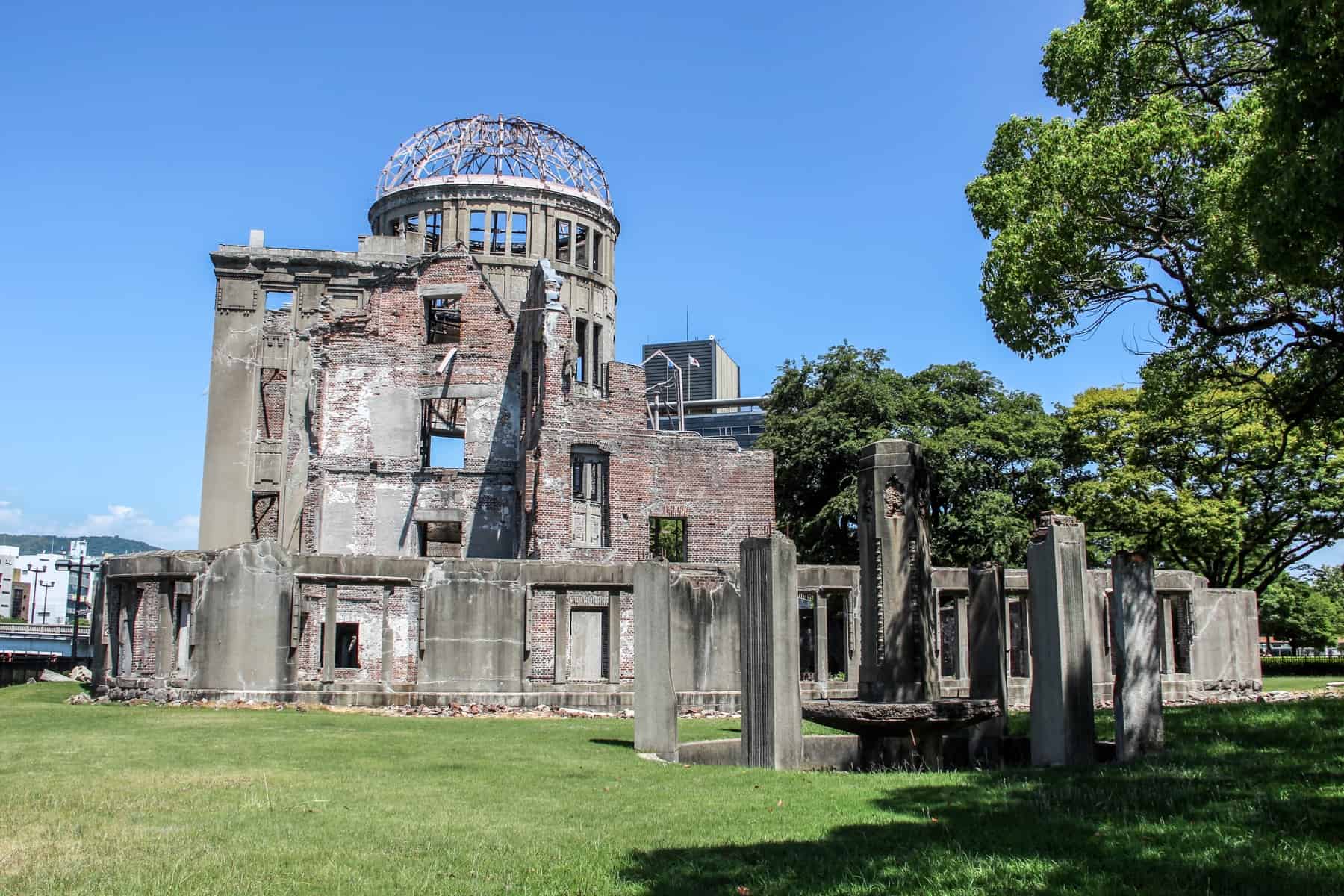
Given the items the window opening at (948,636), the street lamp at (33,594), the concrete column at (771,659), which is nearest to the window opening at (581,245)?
the window opening at (948,636)

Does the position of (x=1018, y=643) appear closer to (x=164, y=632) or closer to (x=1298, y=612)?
(x=164, y=632)

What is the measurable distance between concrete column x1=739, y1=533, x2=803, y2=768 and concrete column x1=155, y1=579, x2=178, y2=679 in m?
12.4

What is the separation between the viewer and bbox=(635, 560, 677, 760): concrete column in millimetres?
13688

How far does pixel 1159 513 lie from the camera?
3612cm

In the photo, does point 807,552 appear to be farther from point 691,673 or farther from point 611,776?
point 611,776

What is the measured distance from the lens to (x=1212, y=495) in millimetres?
37562

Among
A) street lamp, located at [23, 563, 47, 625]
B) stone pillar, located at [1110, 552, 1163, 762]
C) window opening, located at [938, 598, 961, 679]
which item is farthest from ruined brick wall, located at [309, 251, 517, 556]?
street lamp, located at [23, 563, 47, 625]

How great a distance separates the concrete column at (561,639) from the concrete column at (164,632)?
6.63m

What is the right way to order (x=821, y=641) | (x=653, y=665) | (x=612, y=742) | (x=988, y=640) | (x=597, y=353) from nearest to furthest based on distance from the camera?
(x=653, y=665) < (x=612, y=742) < (x=988, y=640) < (x=821, y=641) < (x=597, y=353)

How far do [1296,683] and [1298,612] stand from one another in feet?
79.5

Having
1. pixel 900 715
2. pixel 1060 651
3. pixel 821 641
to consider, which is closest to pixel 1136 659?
pixel 1060 651

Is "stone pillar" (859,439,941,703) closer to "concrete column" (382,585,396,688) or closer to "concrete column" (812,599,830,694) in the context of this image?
"concrete column" (812,599,830,694)

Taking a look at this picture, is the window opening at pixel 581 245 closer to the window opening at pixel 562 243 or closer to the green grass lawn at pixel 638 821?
the window opening at pixel 562 243

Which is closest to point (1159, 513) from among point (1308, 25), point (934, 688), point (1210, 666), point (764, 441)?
point (1210, 666)
